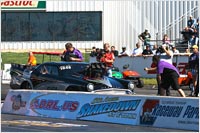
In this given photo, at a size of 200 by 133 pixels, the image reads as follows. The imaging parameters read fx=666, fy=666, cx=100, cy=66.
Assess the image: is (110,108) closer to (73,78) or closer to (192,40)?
(73,78)

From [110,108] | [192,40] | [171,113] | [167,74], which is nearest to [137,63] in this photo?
[192,40]

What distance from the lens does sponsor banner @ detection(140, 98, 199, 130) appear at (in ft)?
42.1

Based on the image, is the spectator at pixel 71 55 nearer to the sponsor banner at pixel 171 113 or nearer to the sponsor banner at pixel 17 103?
the sponsor banner at pixel 17 103

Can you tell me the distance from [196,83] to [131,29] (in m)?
25.1

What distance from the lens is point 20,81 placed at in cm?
2164

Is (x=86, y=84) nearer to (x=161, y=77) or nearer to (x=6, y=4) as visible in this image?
(x=161, y=77)

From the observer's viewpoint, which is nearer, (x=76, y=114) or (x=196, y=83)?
(x=76, y=114)

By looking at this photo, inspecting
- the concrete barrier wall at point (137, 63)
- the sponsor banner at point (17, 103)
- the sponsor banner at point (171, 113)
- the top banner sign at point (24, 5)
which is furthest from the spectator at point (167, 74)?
the top banner sign at point (24, 5)

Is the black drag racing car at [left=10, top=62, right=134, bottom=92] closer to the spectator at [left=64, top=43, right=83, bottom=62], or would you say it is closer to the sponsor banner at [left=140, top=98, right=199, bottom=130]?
the spectator at [left=64, top=43, right=83, bottom=62]

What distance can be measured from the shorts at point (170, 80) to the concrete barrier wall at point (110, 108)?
2919mm

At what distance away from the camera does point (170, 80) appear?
17.2 meters

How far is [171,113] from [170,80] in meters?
4.04

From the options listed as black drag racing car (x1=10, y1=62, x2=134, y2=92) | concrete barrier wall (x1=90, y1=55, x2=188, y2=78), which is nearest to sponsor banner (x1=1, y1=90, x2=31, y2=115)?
black drag racing car (x1=10, y1=62, x2=134, y2=92)

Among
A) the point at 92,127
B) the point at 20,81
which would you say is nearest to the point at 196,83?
the point at 20,81
